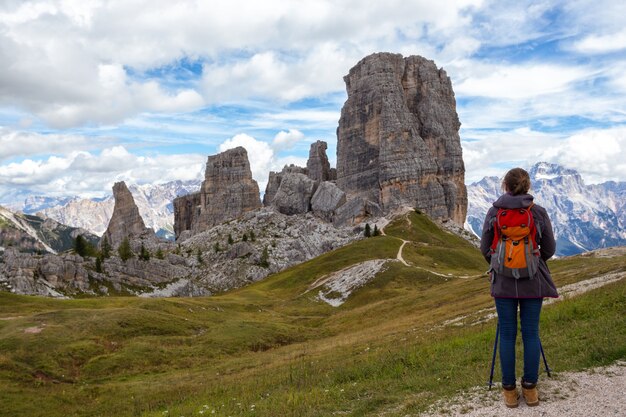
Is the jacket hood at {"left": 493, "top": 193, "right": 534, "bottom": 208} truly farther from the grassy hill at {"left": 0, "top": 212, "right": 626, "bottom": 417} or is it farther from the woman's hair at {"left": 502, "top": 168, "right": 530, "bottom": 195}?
the grassy hill at {"left": 0, "top": 212, "right": 626, "bottom": 417}

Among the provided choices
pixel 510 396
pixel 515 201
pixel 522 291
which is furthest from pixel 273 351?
pixel 515 201

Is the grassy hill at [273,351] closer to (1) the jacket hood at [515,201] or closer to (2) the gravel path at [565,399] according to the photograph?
(2) the gravel path at [565,399]

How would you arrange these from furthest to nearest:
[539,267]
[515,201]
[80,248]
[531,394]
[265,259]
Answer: [265,259]
[80,248]
[539,267]
[515,201]
[531,394]

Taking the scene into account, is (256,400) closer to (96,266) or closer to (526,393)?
(526,393)

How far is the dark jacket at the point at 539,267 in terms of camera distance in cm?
1247

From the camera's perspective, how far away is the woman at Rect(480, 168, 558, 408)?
491 inches

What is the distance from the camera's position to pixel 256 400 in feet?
70.2

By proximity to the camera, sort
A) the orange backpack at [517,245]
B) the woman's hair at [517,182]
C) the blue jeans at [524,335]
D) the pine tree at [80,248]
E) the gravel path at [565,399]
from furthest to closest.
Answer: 1. the pine tree at [80,248]
2. the woman's hair at [517,182]
3. the blue jeans at [524,335]
4. the orange backpack at [517,245]
5. the gravel path at [565,399]

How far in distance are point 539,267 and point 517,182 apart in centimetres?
231

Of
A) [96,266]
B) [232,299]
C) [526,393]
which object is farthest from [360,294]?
[526,393]

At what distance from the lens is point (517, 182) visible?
12.9 metres

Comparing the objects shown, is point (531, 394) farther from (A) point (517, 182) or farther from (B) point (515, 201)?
(A) point (517, 182)

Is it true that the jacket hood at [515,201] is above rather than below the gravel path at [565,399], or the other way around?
above

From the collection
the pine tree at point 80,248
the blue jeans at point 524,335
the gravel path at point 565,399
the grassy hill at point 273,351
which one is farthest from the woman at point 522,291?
the pine tree at point 80,248
